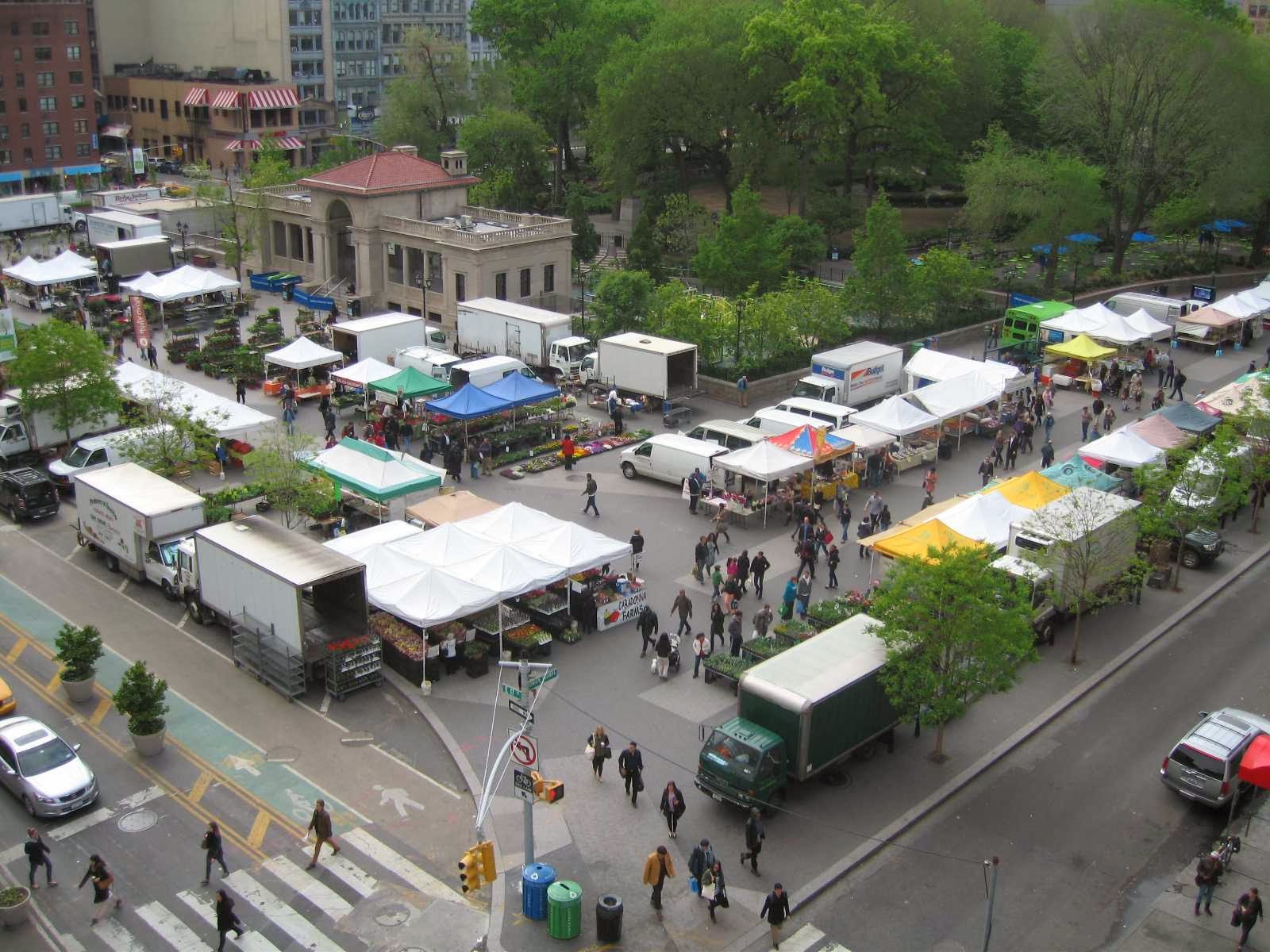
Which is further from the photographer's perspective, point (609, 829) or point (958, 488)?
point (958, 488)

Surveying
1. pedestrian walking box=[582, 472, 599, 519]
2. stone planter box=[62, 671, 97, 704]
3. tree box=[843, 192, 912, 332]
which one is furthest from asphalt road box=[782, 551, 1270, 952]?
tree box=[843, 192, 912, 332]

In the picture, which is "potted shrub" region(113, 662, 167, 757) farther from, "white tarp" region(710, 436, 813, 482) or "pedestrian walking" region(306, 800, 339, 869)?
"white tarp" region(710, 436, 813, 482)

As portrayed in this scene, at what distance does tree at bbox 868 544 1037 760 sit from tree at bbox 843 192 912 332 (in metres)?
31.0

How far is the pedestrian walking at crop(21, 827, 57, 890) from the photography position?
20.2m

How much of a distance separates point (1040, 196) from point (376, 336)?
34.3m

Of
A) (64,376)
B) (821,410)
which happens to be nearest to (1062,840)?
(821,410)

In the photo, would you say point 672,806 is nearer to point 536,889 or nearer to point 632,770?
point 632,770

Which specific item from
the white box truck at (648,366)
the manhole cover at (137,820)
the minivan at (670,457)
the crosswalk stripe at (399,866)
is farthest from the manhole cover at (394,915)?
the white box truck at (648,366)

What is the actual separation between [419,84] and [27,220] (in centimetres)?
2763

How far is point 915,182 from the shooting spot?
3184 inches

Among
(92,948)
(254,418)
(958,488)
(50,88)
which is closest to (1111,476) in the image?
(958,488)

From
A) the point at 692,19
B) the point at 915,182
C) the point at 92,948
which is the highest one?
the point at 692,19

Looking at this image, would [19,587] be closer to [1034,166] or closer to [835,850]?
[835,850]

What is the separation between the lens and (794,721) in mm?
22281
